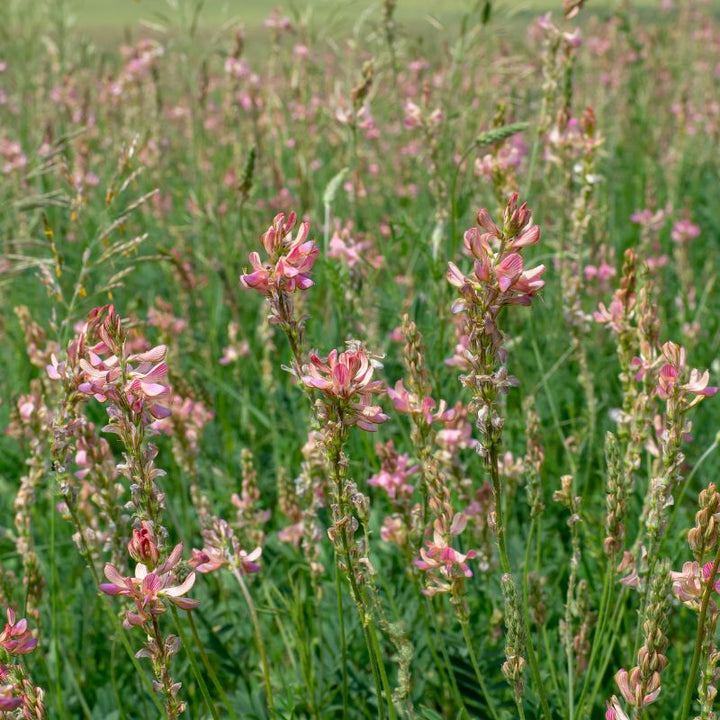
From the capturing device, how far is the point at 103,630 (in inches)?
96.1

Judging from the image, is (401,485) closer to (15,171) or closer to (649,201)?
(649,201)

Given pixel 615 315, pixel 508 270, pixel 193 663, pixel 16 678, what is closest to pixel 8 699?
pixel 16 678

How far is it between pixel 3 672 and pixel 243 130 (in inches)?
187

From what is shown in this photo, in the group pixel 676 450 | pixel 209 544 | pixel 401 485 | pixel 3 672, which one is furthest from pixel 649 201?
pixel 3 672

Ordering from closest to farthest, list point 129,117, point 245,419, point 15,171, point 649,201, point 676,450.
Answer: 1. point 676,450
2. point 245,419
3. point 649,201
4. point 15,171
5. point 129,117

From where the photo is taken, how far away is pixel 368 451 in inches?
88.0

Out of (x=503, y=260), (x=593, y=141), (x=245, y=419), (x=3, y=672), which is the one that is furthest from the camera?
(x=245, y=419)

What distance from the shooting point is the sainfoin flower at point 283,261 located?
48.0 inches

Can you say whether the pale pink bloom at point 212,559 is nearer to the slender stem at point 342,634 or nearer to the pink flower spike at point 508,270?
the slender stem at point 342,634

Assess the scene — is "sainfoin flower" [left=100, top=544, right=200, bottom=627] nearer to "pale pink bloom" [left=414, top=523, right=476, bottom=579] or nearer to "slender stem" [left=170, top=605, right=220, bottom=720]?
"slender stem" [left=170, top=605, right=220, bottom=720]

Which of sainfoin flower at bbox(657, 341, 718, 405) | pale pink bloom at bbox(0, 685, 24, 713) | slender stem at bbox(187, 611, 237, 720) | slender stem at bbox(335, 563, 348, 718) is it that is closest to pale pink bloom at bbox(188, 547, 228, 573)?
slender stem at bbox(187, 611, 237, 720)

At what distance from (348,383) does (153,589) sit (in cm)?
39

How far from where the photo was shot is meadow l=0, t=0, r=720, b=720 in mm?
1244

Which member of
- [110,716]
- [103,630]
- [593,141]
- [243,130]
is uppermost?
[593,141]
